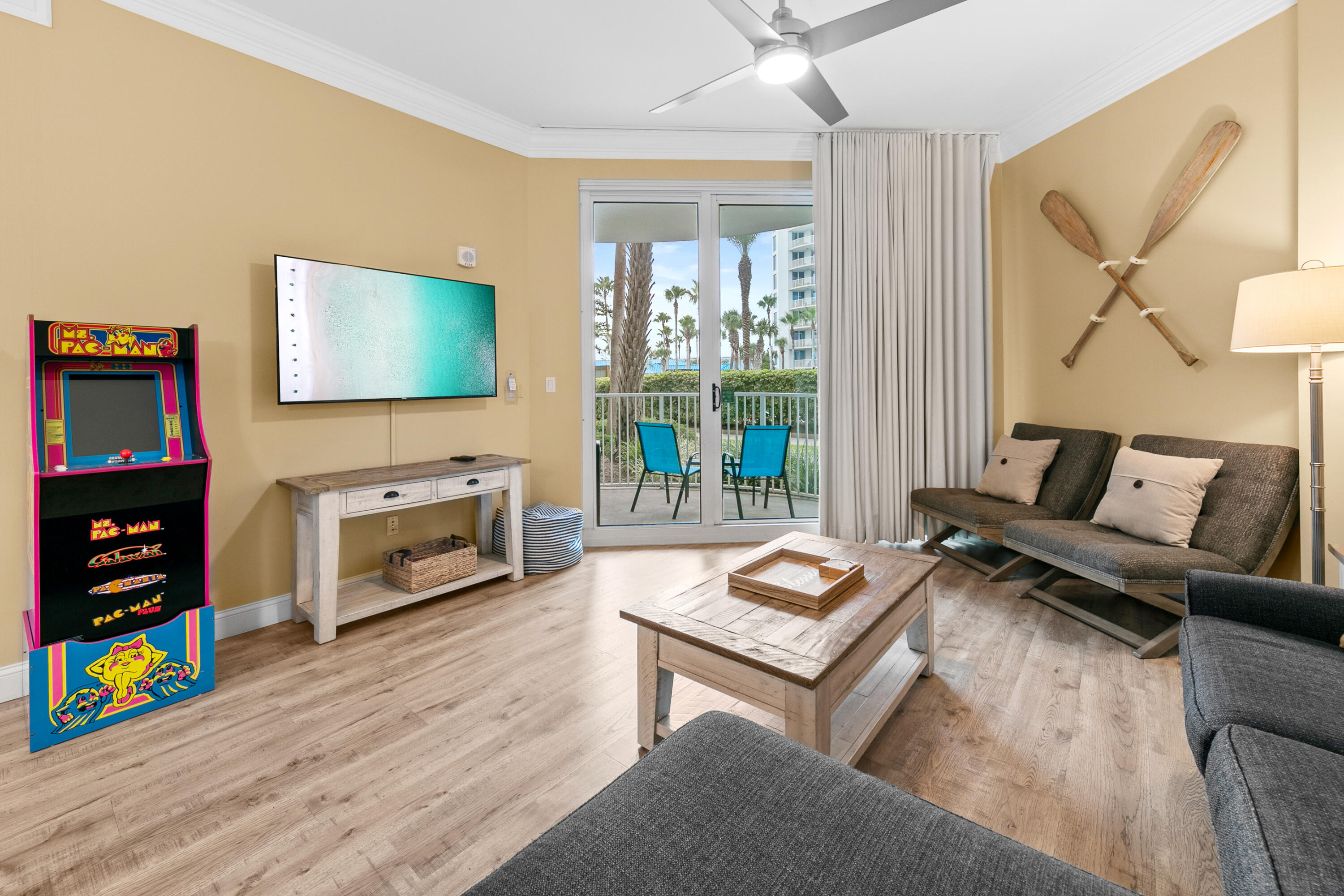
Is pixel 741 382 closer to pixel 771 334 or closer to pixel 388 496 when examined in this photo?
pixel 771 334

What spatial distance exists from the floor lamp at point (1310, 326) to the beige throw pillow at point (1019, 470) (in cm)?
119

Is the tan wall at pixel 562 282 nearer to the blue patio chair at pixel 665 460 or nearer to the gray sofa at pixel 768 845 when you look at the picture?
the blue patio chair at pixel 665 460

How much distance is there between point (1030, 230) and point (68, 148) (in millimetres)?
4794

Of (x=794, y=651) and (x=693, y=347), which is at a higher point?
(x=693, y=347)

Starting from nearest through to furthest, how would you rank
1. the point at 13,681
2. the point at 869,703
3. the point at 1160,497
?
the point at 869,703, the point at 13,681, the point at 1160,497

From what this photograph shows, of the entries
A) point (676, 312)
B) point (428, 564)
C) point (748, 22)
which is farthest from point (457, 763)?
point (676, 312)

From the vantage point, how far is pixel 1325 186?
91.5 inches

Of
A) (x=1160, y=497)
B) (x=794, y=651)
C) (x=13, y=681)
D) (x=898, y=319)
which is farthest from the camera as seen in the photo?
(x=898, y=319)

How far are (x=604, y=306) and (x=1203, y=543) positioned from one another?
135 inches

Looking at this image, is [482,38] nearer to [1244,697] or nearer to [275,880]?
[275,880]

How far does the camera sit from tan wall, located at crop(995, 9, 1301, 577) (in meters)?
2.57

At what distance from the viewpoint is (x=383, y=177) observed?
3154mm

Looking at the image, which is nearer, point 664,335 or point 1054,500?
point 1054,500

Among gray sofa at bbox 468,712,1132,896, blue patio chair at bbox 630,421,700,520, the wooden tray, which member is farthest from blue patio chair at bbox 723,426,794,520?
gray sofa at bbox 468,712,1132,896
